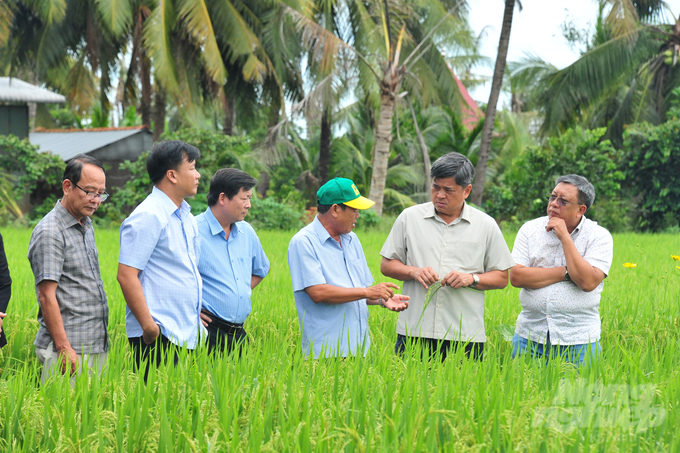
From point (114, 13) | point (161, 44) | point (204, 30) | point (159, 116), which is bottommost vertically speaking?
point (159, 116)

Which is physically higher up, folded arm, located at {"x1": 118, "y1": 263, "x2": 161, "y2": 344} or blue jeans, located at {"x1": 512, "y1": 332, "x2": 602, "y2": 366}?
folded arm, located at {"x1": 118, "y1": 263, "x2": 161, "y2": 344}

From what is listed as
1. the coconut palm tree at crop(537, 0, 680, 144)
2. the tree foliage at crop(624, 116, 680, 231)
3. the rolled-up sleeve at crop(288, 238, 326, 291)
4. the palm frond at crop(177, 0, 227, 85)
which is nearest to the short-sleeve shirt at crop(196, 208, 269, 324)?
the rolled-up sleeve at crop(288, 238, 326, 291)

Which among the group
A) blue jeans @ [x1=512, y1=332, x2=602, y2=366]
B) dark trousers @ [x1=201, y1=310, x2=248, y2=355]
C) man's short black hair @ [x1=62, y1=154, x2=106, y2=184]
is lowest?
blue jeans @ [x1=512, y1=332, x2=602, y2=366]

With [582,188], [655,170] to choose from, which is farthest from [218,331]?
[655,170]

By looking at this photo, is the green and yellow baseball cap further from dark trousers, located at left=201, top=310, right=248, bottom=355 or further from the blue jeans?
the blue jeans

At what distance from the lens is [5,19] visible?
14.2m

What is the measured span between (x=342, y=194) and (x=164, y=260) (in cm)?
83

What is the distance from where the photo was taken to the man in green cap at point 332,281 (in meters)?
2.91

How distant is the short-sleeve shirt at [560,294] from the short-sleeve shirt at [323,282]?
85cm

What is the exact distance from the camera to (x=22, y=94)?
1513 cm

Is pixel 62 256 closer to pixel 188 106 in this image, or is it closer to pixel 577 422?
pixel 577 422

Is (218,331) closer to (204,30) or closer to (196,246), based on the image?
(196,246)

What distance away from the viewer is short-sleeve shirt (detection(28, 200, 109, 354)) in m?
2.55

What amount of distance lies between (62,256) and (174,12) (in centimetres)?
1326
